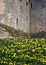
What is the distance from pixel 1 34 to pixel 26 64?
13.2 meters

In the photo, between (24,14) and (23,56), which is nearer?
(23,56)

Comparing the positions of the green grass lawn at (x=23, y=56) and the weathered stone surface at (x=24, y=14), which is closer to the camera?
the green grass lawn at (x=23, y=56)

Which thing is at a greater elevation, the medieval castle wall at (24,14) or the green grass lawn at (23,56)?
the medieval castle wall at (24,14)

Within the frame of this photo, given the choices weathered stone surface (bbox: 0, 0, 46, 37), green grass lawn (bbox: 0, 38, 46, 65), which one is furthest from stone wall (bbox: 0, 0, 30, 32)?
green grass lawn (bbox: 0, 38, 46, 65)

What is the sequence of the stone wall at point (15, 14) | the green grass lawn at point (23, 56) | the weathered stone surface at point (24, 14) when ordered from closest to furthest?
the green grass lawn at point (23, 56) < the stone wall at point (15, 14) < the weathered stone surface at point (24, 14)

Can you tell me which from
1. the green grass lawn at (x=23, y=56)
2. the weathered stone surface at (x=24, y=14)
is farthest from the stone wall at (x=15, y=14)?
the green grass lawn at (x=23, y=56)

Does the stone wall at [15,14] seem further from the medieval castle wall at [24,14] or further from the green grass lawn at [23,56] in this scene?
the green grass lawn at [23,56]

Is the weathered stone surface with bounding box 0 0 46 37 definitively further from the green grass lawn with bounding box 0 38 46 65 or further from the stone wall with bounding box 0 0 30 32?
the green grass lawn with bounding box 0 38 46 65

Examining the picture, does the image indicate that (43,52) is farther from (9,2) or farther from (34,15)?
(34,15)

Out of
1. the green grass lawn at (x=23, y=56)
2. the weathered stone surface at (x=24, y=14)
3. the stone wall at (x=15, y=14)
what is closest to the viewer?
the green grass lawn at (x=23, y=56)

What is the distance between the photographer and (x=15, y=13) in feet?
82.4

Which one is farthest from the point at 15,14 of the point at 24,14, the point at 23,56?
the point at 23,56

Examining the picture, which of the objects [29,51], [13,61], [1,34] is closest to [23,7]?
[1,34]

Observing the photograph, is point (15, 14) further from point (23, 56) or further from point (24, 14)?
point (23, 56)
